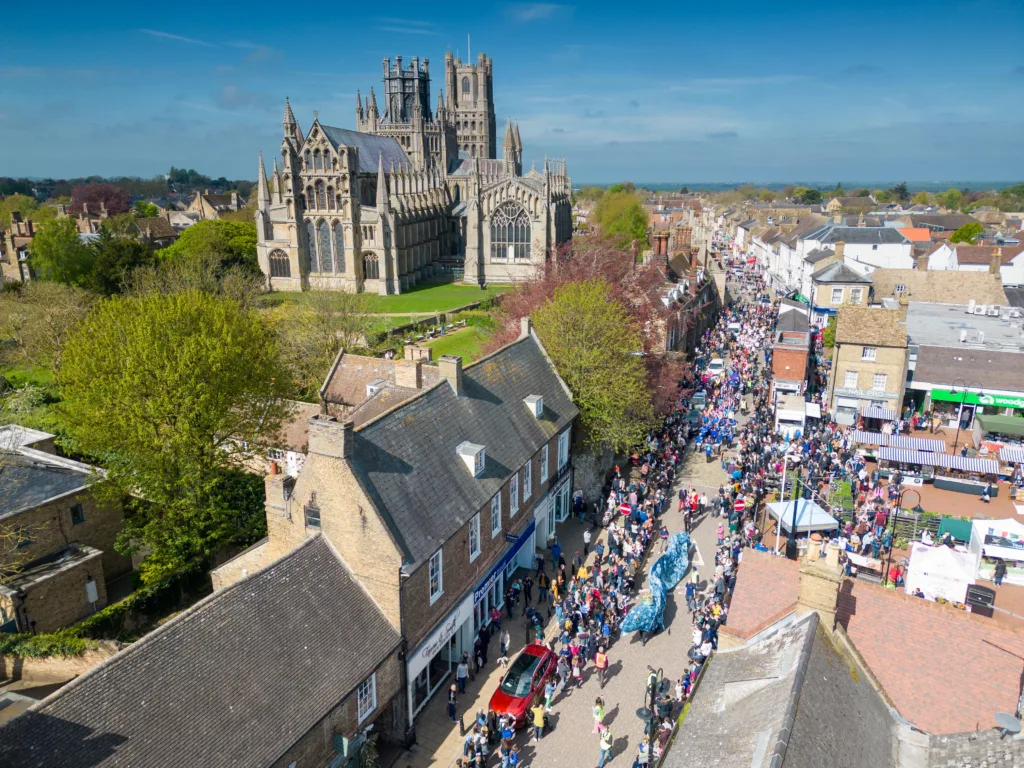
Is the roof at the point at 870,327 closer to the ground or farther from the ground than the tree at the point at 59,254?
closer to the ground

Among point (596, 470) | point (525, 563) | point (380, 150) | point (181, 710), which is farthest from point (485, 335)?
point (380, 150)

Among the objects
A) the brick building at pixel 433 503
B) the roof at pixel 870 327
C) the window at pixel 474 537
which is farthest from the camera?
the roof at pixel 870 327

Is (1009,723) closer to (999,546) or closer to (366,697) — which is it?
(366,697)

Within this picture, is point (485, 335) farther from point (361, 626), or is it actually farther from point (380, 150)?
point (380, 150)

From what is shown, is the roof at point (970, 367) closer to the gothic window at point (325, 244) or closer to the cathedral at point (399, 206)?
the cathedral at point (399, 206)

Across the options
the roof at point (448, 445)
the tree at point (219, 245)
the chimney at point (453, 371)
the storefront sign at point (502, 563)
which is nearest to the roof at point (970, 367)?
the roof at point (448, 445)

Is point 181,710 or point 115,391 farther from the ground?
point 115,391

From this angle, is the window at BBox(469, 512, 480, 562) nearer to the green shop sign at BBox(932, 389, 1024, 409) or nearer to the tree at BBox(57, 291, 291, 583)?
the tree at BBox(57, 291, 291, 583)
